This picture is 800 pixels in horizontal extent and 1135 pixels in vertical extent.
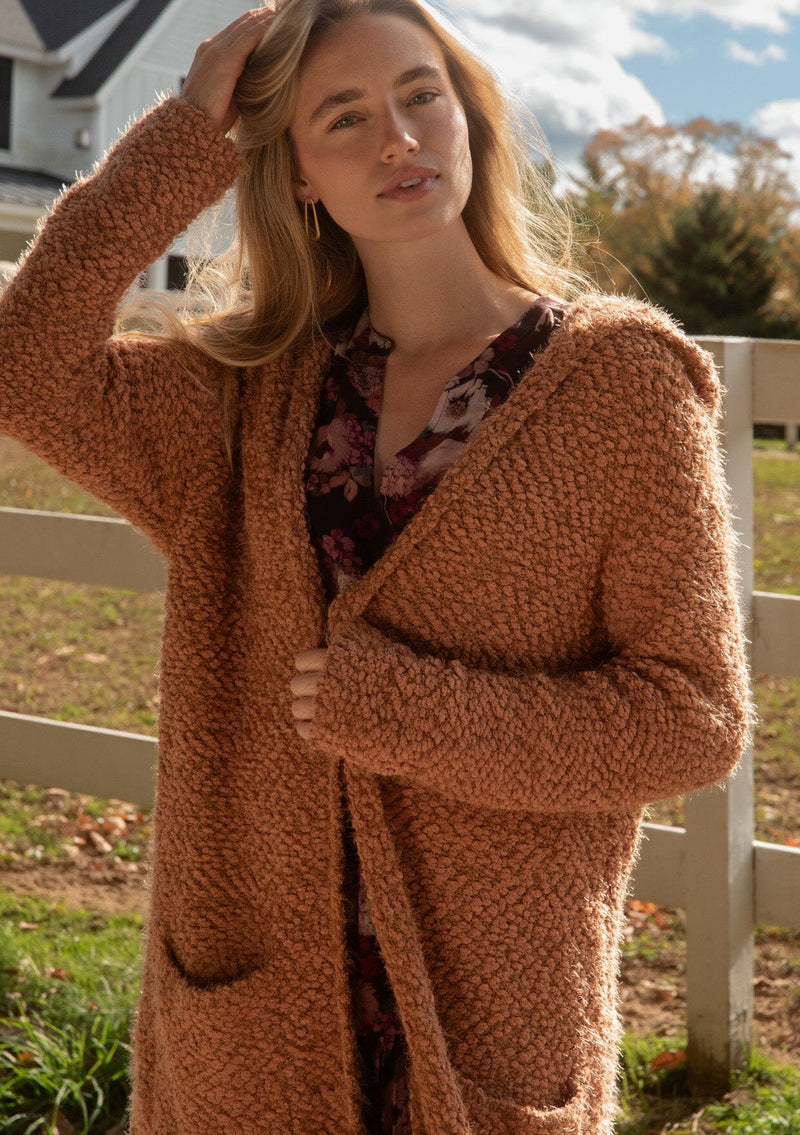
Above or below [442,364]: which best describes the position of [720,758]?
below

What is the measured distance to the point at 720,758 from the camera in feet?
5.33

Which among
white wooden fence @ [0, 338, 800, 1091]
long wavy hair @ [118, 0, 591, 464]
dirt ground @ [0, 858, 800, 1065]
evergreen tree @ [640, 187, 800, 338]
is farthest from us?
evergreen tree @ [640, 187, 800, 338]

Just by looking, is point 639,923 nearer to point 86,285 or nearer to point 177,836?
point 177,836

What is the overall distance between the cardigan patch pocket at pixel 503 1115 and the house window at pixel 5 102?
43.9ft

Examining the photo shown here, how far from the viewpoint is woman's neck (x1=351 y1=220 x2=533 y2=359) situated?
5.98 feet

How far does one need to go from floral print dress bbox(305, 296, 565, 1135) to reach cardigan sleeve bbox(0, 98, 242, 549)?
10.6 inches

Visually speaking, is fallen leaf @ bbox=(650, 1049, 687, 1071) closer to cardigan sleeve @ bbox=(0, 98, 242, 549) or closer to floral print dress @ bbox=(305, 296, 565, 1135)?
floral print dress @ bbox=(305, 296, 565, 1135)

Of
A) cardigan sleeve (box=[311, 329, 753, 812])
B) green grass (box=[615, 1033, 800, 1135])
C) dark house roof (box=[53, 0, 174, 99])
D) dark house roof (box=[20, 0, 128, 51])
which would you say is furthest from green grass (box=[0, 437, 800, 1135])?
dark house roof (box=[20, 0, 128, 51])

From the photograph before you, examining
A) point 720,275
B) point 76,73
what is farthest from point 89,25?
point 720,275

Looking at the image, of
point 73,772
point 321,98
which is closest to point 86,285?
point 321,98

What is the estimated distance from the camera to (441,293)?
185cm

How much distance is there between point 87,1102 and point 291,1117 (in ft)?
3.79

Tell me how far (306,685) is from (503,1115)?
0.62 meters

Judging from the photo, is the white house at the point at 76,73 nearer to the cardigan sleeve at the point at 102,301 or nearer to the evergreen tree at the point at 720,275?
the evergreen tree at the point at 720,275
